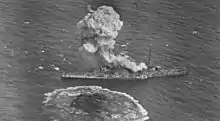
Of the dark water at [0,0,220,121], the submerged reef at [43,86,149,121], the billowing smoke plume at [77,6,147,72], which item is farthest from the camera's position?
the billowing smoke plume at [77,6,147,72]

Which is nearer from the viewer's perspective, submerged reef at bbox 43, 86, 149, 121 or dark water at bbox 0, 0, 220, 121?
submerged reef at bbox 43, 86, 149, 121

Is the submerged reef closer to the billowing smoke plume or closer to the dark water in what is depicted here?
the dark water

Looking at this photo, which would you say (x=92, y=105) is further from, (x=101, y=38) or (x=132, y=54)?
(x=132, y=54)

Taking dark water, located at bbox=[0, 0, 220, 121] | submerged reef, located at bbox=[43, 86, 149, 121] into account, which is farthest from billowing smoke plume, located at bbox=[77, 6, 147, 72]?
submerged reef, located at bbox=[43, 86, 149, 121]

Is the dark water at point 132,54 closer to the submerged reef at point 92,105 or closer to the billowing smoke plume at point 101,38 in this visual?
the submerged reef at point 92,105

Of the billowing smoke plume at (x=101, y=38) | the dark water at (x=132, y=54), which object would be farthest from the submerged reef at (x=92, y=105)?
the billowing smoke plume at (x=101, y=38)

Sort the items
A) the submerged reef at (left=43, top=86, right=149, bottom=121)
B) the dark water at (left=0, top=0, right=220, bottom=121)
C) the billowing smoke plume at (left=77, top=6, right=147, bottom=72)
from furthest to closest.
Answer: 1. the billowing smoke plume at (left=77, top=6, right=147, bottom=72)
2. the dark water at (left=0, top=0, right=220, bottom=121)
3. the submerged reef at (left=43, top=86, right=149, bottom=121)
